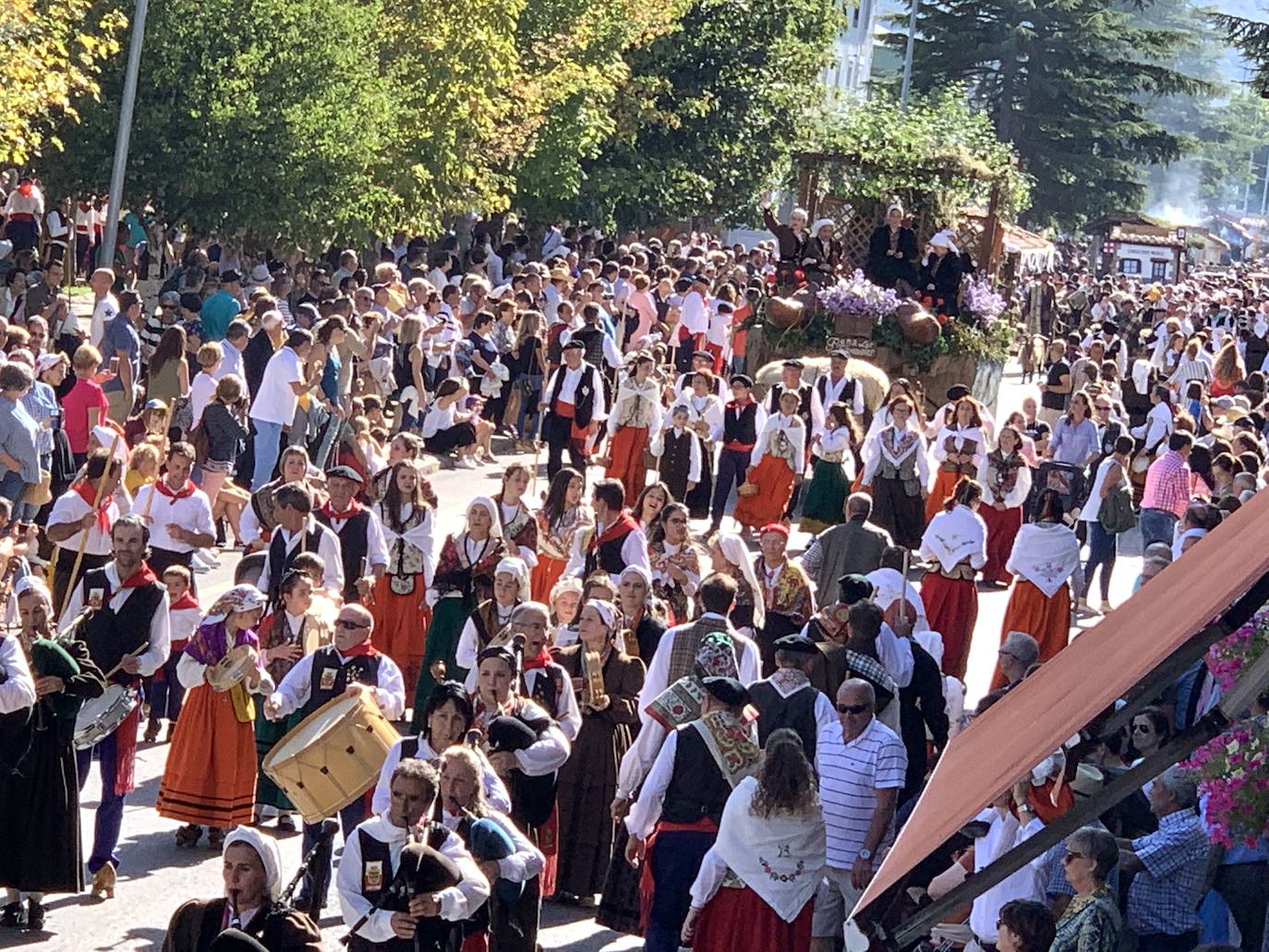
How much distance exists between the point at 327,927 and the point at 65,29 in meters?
15.3

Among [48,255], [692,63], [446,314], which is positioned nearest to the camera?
[446,314]

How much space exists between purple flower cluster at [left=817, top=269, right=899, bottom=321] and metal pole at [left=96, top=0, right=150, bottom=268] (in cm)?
807

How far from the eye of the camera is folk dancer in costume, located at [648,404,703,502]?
2042cm

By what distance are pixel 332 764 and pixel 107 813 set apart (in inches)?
51.2

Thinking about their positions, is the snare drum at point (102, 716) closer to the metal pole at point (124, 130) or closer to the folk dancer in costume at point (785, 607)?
the folk dancer in costume at point (785, 607)

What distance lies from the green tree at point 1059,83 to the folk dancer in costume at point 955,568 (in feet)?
200

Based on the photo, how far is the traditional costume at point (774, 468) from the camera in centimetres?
2012

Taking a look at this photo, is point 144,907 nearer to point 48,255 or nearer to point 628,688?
point 628,688

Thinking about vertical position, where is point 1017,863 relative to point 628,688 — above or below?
above

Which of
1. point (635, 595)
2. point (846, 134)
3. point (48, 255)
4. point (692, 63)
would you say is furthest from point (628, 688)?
point (692, 63)

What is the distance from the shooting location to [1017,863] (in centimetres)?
563

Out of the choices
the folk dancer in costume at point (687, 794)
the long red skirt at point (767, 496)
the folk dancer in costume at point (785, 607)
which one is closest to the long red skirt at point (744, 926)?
the folk dancer in costume at point (687, 794)

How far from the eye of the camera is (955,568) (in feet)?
50.2

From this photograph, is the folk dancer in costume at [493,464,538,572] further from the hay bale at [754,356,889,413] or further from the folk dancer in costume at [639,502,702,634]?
the hay bale at [754,356,889,413]
